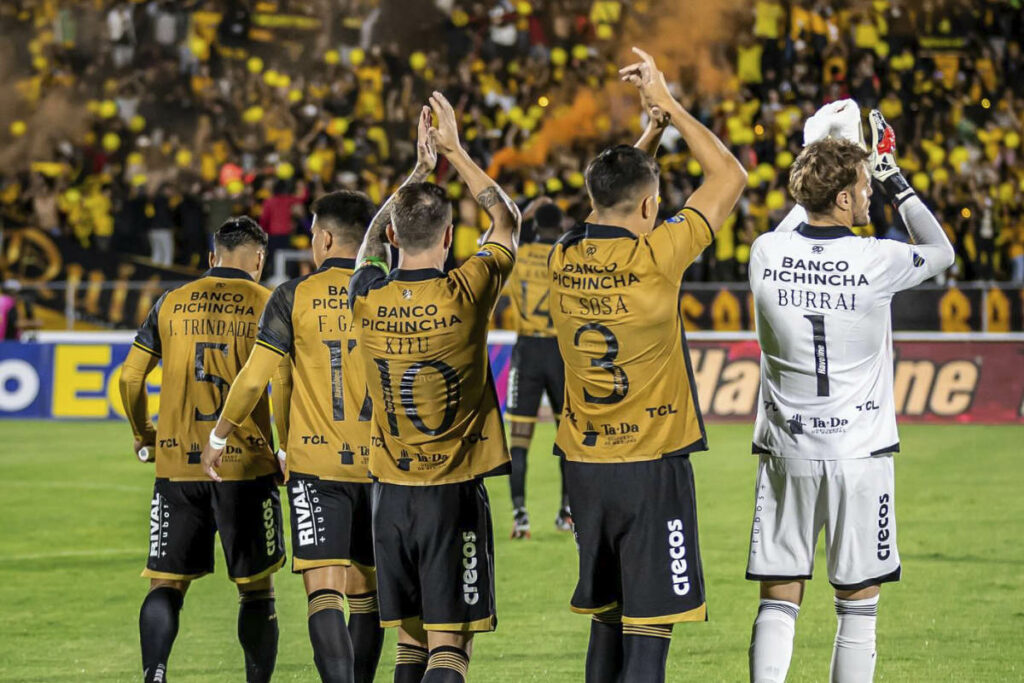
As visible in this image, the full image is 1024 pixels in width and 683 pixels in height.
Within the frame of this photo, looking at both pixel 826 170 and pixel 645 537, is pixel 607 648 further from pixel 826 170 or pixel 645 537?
pixel 826 170

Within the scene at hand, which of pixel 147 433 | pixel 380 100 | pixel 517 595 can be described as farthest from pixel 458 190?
pixel 147 433

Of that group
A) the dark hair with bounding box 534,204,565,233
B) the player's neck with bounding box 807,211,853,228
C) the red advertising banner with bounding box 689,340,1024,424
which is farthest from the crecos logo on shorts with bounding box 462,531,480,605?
the red advertising banner with bounding box 689,340,1024,424

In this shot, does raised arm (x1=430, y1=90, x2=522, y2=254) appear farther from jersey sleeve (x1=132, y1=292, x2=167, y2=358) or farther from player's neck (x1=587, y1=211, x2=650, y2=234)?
jersey sleeve (x1=132, y1=292, x2=167, y2=358)

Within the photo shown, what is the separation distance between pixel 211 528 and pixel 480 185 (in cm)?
219

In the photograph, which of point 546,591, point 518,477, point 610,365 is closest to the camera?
point 610,365

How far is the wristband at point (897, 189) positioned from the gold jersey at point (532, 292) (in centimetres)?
597

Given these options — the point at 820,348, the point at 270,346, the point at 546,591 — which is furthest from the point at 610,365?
the point at 546,591

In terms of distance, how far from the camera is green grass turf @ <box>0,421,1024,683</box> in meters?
7.51

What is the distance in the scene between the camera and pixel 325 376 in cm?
612

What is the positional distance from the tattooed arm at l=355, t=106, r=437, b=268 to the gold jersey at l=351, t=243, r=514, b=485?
0.22 metres

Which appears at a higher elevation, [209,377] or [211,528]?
[209,377]

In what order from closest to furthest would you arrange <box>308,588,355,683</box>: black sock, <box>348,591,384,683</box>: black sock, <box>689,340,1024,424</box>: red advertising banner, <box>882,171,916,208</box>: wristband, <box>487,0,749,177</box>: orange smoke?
<box>882,171,916,208</box>: wristband < <box>308,588,355,683</box>: black sock < <box>348,591,384,683</box>: black sock < <box>689,340,1024,424</box>: red advertising banner < <box>487,0,749,177</box>: orange smoke

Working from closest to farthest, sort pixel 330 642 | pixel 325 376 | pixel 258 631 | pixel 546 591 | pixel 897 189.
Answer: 1. pixel 897 189
2. pixel 330 642
3. pixel 325 376
4. pixel 258 631
5. pixel 546 591

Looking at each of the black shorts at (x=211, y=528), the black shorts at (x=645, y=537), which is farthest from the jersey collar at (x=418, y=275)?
the black shorts at (x=211, y=528)
